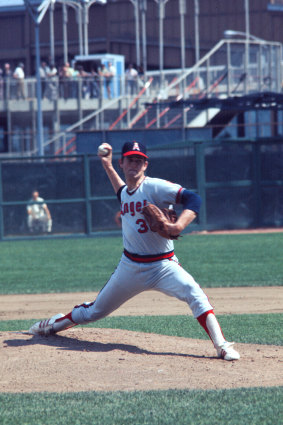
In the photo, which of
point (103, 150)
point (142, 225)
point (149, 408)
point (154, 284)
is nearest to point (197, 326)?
point (154, 284)

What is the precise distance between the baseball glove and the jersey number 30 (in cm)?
19

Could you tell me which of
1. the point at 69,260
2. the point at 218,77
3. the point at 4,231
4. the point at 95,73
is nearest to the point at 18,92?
the point at 95,73

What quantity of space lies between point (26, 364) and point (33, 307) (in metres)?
3.77

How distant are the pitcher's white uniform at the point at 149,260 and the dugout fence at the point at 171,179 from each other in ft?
42.7

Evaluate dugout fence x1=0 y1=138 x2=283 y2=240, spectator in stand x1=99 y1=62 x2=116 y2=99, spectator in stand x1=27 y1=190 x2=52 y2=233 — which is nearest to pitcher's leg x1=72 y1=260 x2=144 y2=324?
dugout fence x1=0 y1=138 x2=283 y2=240

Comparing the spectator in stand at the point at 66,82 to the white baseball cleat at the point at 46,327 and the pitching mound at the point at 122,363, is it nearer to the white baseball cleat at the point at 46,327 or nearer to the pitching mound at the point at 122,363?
the pitching mound at the point at 122,363

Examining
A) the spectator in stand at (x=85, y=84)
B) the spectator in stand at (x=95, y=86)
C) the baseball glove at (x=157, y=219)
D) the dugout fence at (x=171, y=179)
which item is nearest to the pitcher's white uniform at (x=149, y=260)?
the baseball glove at (x=157, y=219)

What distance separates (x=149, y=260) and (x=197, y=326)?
2.09m

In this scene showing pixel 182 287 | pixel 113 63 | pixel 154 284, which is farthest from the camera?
pixel 113 63

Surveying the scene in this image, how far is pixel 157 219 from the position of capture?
571 centimetres

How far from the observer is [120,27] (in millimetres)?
42500

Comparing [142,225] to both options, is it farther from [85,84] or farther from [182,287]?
[85,84]

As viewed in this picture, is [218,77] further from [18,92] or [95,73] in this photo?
[18,92]

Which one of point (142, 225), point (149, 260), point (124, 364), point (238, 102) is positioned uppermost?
point (238, 102)
